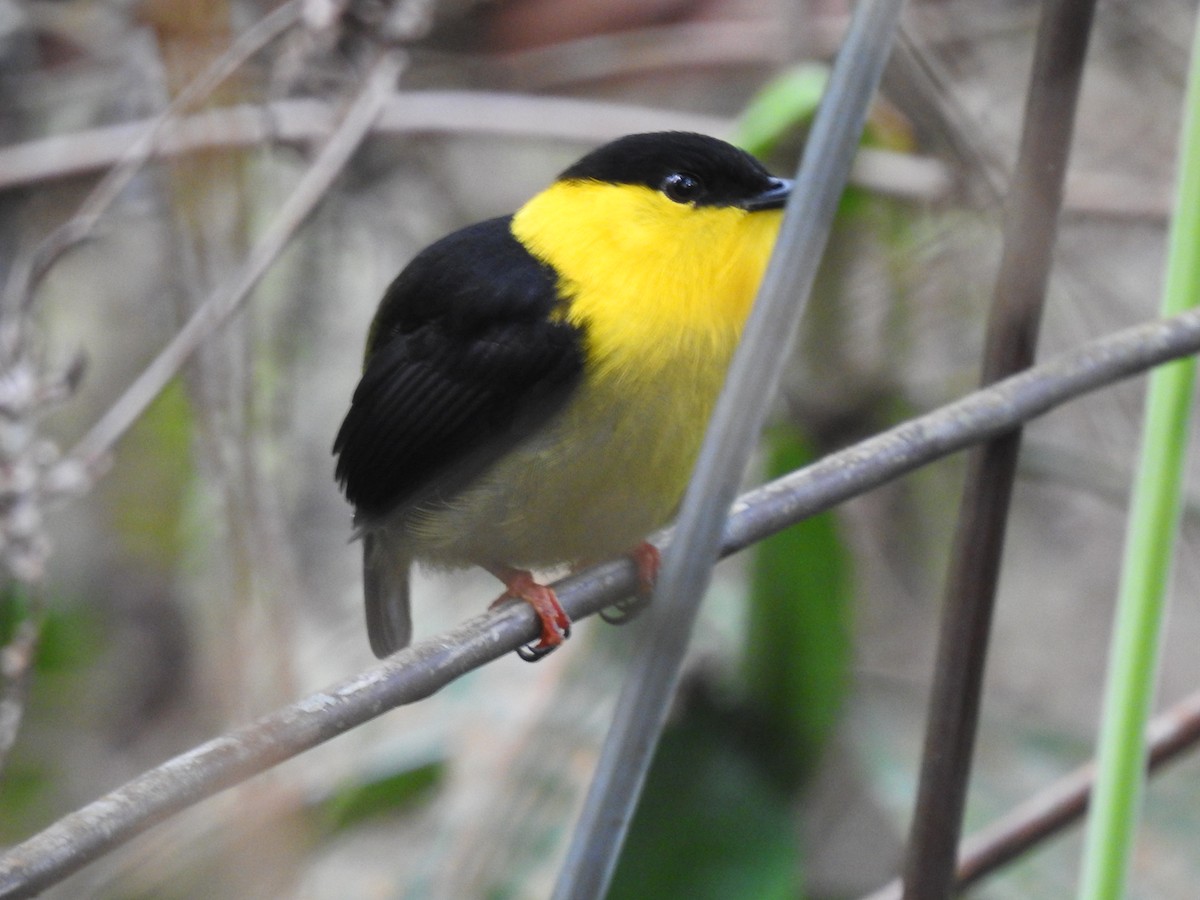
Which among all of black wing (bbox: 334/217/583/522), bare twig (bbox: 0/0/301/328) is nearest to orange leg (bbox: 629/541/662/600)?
black wing (bbox: 334/217/583/522)

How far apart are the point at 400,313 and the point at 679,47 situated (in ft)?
4.73

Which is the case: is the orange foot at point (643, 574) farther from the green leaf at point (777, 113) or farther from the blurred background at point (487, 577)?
the green leaf at point (777, 113)

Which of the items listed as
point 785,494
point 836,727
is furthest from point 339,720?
point 836,727

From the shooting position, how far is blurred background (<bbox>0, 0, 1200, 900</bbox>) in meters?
1.94

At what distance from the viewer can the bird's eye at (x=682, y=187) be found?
4.29 feet

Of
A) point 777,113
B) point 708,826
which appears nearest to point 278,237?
point 777,113

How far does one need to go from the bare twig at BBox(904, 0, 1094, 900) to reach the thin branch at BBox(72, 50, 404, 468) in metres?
0.72

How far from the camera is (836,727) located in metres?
1.99

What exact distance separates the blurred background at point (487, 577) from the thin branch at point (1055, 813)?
32 cm

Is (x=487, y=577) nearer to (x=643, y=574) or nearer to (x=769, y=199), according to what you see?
(x=643, y=574)

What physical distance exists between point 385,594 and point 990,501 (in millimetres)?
749

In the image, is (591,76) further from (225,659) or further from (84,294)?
(225,659)

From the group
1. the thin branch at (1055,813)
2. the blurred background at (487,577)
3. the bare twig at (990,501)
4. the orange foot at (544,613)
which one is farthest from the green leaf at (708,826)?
the bare twig at (990,501)

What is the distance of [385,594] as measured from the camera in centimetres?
162
